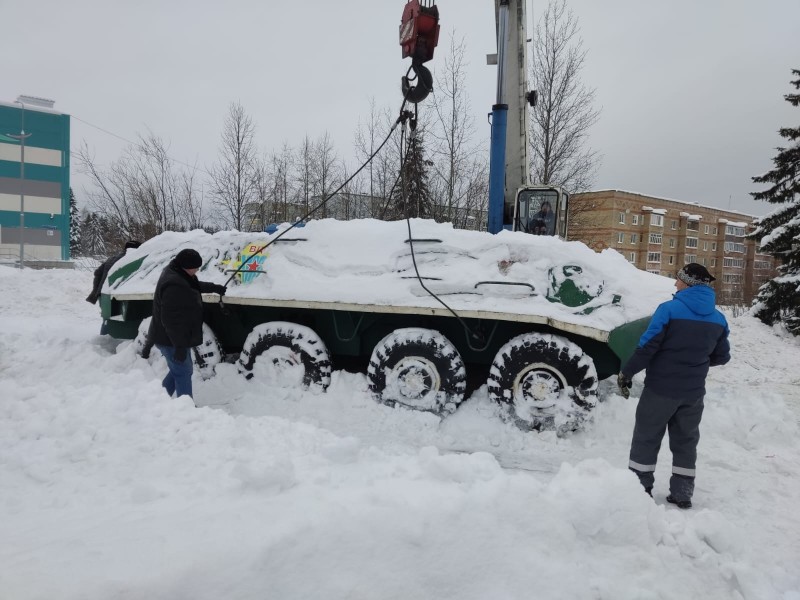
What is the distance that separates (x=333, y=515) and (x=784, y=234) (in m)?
15.3

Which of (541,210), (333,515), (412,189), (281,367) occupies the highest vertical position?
(412,189)

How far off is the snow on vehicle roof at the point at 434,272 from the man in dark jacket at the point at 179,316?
61cm

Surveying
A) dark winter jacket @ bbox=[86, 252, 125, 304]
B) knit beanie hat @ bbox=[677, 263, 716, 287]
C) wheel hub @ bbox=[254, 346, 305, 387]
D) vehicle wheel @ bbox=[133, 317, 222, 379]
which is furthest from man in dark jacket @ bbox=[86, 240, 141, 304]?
knit beanie hat @ bbox=[677, 263, 716, 287]

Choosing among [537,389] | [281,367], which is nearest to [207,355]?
[281,367]

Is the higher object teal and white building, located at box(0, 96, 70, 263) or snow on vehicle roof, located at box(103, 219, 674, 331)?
teal and white building, located at box(0, 96, 70, 263)

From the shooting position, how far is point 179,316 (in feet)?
16.0

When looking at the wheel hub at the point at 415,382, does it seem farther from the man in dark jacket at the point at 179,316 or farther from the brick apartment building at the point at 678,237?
the brick apartment building at the point at 678,237

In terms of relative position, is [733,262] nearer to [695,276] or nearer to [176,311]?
[695,276]

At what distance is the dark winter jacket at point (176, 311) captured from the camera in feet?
16.0

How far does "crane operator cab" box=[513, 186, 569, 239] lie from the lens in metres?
7.32

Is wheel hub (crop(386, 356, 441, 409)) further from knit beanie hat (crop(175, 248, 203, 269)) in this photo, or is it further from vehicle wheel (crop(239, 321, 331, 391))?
knit beanie hat (crop(175, 248, 203, 269))

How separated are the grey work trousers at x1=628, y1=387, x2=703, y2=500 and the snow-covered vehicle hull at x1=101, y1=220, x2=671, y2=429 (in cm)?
88

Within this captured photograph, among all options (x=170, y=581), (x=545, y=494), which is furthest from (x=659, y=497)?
(x=170, y=581)

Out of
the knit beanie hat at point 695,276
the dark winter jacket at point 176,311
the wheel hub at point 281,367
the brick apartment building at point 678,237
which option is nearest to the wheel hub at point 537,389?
the knit beanie hat at point 695,276
